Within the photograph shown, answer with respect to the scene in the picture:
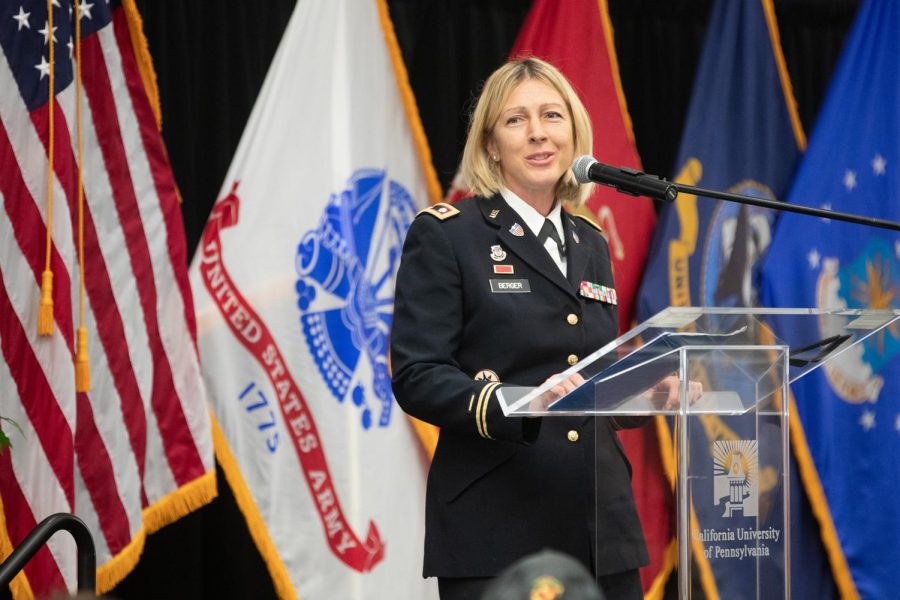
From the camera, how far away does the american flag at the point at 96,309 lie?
3.05 meters

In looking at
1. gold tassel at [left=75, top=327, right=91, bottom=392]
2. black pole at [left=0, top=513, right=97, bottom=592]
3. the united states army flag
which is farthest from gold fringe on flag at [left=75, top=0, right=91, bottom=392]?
black pole at [left=0, top=513, right=97, bottom=592]

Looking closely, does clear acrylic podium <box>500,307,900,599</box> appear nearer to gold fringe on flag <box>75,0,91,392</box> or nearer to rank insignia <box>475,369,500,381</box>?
rank insignia <box>475,369,500,381</box>

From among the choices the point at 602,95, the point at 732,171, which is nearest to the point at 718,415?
the point at 602,95

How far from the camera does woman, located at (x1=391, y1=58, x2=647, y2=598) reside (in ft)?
6.48

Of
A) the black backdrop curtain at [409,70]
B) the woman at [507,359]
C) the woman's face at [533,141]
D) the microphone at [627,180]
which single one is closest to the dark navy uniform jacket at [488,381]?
the woman at [507,359]

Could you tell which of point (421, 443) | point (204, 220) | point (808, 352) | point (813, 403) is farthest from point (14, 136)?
point (813, 403)

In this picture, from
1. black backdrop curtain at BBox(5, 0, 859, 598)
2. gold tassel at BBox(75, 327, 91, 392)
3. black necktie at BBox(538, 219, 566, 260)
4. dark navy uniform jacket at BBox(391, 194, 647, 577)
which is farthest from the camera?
black backdrop curtain at BBox(5, 0, 859, 598)

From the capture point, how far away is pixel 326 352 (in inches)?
145

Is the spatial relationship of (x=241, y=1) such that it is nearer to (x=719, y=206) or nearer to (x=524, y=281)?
(x=719, y=206)

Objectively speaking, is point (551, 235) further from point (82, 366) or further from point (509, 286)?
point (82, 366)

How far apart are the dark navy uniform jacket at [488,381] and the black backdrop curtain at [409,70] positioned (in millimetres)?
1766

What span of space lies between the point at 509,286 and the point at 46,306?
1365 millimetres

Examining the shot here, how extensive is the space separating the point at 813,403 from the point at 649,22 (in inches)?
57.7

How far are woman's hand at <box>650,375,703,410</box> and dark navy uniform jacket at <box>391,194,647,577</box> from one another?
20 centimetres
